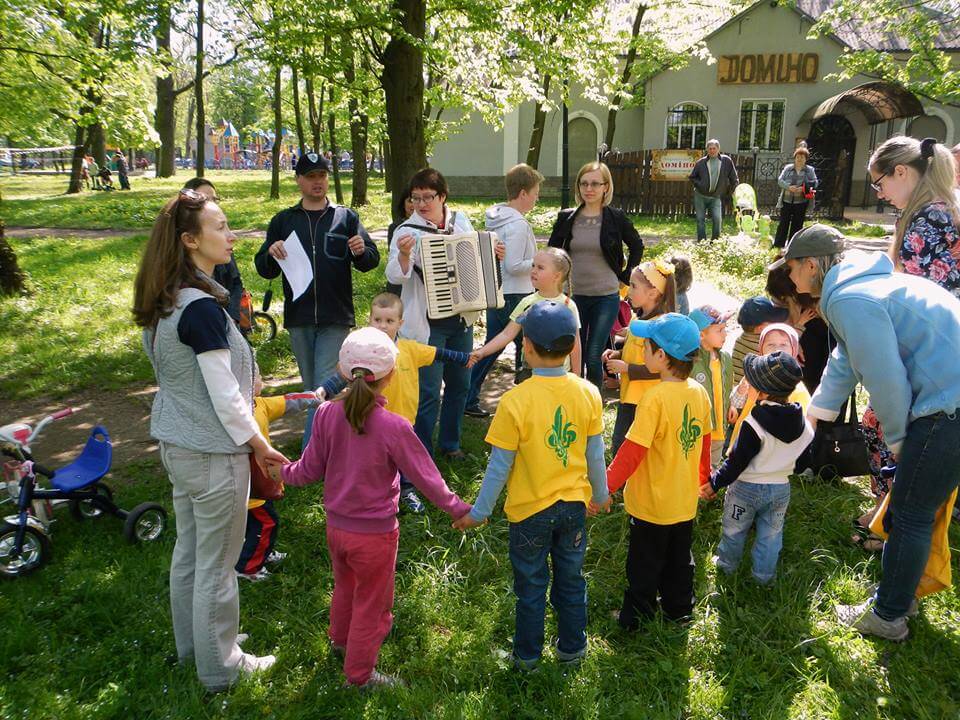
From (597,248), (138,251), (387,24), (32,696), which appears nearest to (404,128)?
(387,24)

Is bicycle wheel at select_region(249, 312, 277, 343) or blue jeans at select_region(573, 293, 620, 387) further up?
blue jeans at select_region(573, 293, 620, 387)

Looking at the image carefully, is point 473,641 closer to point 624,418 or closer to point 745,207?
point 624,418

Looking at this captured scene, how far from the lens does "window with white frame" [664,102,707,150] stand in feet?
85.2

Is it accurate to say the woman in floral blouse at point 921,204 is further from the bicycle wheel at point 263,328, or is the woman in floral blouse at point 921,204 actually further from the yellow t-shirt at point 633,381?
the bicycle wheel at point 263,328

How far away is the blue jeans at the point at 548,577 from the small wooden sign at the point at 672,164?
70.0ft

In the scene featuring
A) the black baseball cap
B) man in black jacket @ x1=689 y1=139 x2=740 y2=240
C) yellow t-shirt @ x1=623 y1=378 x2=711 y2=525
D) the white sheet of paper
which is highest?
man in black jacket @ x1=689 y1=139 x2=740 y2=240

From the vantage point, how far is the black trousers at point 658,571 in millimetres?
3193

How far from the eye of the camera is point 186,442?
8.79 feet

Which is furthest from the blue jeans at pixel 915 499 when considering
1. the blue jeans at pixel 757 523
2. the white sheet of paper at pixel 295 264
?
the white sheet of paper at pixel 295 264

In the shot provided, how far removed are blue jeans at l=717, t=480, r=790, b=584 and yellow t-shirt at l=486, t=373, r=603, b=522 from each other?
3.76 ft

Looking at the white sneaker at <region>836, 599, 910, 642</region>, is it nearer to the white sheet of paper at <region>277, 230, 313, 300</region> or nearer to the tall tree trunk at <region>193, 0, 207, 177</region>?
the white sheet of paper at <region>277, 230, 313, 300</region>

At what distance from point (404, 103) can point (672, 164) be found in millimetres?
16546

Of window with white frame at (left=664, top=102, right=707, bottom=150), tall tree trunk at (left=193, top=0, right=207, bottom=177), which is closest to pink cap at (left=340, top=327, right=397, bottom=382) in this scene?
tall tree trunk at (left=193, top=0, right=207, bottom=177)

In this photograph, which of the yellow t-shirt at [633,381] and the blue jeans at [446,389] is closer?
the yellow t-shirt at [633,381]
